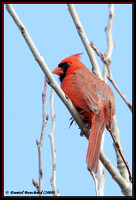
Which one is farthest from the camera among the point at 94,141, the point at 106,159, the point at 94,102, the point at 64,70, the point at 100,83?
the point at 64,70

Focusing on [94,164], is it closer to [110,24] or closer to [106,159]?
[106,159]

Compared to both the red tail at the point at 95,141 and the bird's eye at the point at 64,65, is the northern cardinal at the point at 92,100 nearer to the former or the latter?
the red tail at the point at 95,141

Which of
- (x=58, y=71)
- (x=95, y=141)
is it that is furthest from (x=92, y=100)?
(x=58, y=71)

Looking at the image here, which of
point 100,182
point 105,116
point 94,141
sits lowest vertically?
point 100,182

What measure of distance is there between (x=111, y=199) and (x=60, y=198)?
319mm

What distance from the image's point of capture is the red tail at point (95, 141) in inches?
85.9

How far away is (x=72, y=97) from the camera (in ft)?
9.66

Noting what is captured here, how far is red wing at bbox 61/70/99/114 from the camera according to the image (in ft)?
9.25

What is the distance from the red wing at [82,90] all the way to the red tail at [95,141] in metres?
0.07

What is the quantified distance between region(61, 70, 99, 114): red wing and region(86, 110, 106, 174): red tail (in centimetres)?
7

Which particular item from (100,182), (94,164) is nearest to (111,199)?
(94,164)

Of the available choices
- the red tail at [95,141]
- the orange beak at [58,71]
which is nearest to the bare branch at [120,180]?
the red tail at [95,141]

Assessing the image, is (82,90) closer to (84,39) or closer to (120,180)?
(84,39)

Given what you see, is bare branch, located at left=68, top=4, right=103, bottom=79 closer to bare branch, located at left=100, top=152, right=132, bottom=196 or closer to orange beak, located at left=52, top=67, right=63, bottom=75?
orange beak, located at left=52, top=67, right=63, bottom=75
